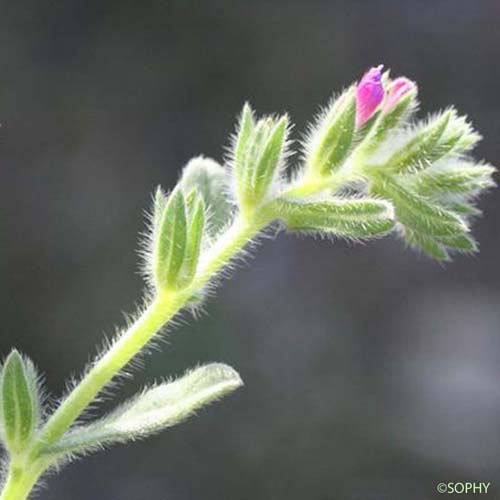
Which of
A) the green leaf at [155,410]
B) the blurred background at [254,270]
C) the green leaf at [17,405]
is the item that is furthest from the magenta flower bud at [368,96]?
the blurred background at [254,270]

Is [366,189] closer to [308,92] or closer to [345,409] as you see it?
[345,409]

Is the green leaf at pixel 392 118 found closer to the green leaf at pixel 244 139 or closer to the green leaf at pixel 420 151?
the green leaf at pixel 420 151

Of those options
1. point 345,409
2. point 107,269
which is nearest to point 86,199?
point 107,269

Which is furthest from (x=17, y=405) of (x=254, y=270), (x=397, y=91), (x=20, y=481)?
(x=254, y=270)

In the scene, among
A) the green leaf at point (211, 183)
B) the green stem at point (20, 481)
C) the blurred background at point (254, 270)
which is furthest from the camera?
the blurred background at point (254, 270)

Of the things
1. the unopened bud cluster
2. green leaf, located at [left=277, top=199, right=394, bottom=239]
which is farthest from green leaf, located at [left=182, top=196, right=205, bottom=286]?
green leaf, located at [left=277, top=199, right=394, bottom=239]

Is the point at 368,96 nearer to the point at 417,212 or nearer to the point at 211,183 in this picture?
the point at 417,212
